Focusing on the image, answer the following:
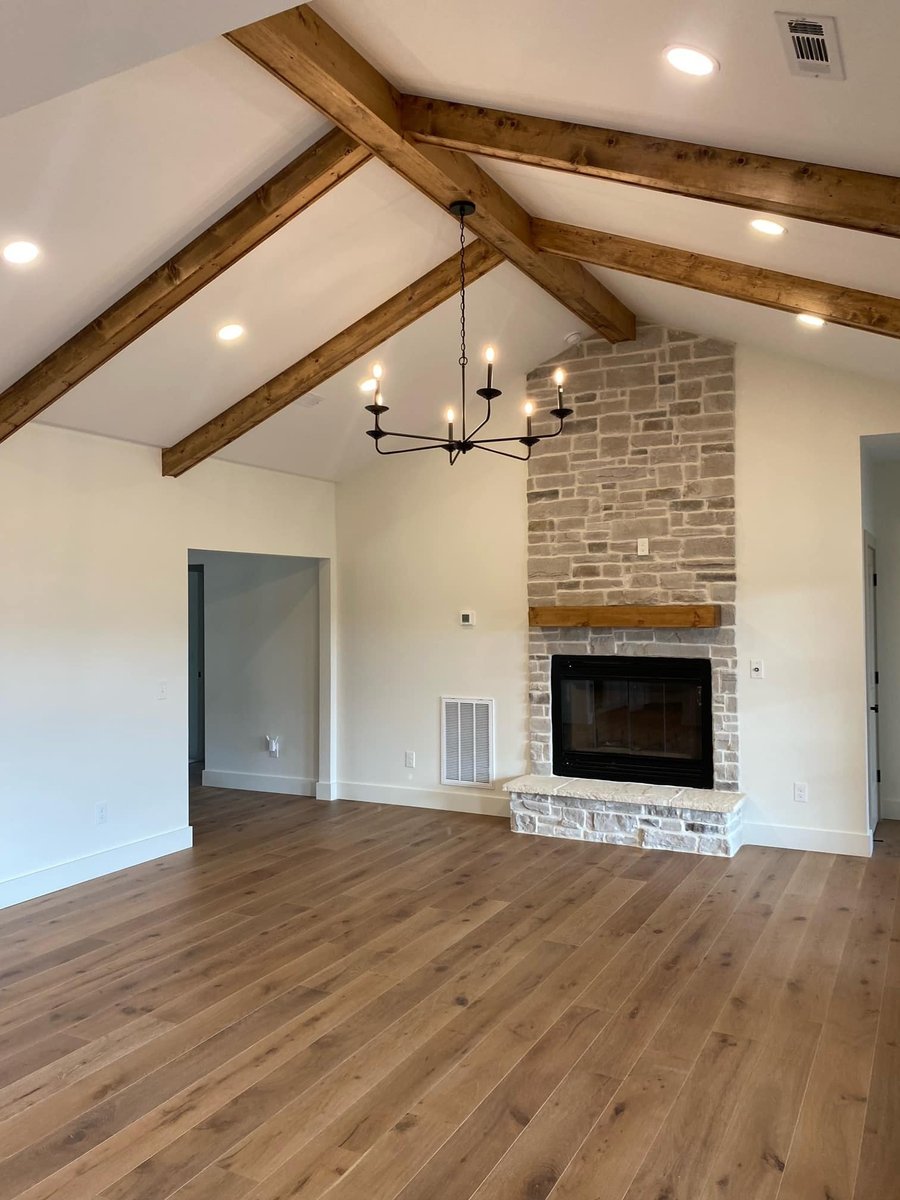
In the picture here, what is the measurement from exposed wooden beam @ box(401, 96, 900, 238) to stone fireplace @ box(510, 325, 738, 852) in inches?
117

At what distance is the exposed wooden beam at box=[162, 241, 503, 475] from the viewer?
5254mm

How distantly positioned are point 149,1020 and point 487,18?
3.83 m

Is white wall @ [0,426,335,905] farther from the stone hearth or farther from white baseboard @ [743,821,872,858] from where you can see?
white baseboard @ [743,821,872,858]

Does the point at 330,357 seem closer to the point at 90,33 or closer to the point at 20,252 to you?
the point at 20,252

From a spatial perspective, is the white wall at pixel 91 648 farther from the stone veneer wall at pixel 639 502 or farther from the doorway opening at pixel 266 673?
the stone veneer wall at pixel 639 502

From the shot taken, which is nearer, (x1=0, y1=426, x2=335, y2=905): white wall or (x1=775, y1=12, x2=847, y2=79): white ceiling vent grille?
(x1=775, y1=12, x2=847, y2=79): white ceiling vent grille

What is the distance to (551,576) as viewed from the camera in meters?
6.84

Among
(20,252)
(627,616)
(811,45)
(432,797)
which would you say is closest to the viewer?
(811,45)

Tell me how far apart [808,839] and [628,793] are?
3.87 feet

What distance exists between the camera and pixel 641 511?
6.53 meters

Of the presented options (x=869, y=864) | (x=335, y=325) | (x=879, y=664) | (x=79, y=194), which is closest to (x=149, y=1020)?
(x=79, y=194)

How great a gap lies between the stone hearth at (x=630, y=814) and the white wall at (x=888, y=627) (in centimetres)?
159

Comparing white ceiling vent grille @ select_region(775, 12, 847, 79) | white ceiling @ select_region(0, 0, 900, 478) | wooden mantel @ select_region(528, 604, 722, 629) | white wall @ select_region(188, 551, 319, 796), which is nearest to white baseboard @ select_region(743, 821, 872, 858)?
wooden mantel @ select_region(528, 604, 722, 629)

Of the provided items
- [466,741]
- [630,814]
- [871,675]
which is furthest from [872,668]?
[466,741]
